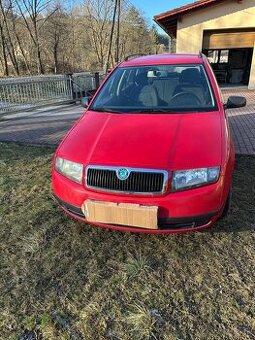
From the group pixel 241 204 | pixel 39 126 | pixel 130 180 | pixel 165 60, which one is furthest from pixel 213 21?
pixel 130 180

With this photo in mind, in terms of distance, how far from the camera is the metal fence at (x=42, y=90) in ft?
32.7

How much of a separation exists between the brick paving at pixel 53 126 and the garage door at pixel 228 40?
6019 millimetres

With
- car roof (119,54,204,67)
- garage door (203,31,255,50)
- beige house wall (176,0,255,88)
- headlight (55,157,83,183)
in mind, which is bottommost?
headlight (55,157,83,183)

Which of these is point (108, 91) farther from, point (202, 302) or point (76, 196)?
point (202, 302)

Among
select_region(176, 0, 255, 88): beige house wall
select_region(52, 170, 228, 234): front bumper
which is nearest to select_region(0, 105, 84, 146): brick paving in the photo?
select_region(52, 170, 228, 234): front bumper

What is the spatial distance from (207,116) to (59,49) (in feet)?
136

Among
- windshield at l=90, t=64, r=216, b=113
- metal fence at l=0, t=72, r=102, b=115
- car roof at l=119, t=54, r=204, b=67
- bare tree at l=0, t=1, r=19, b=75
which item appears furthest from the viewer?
bare tree at l=0, t=1, r=19, b=75

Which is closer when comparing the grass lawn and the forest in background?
the grass lawn

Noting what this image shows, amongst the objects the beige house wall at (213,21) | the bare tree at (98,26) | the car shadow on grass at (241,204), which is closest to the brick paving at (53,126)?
the car shadow on grass at (241,204)

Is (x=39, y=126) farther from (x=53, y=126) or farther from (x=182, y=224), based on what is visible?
(x=182, y=224)

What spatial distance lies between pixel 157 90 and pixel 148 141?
1.29 meters

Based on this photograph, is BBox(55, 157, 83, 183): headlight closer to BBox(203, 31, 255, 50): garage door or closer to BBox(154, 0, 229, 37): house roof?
BBox(154, 0, 229, 37): house roof

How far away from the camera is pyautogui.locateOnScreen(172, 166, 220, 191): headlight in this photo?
8.04 feet

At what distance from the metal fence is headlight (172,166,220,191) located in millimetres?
8682
